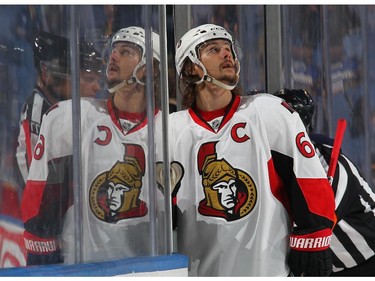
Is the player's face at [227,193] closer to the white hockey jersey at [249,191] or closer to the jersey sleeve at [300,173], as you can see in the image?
the white hockey jersey at [249,191]

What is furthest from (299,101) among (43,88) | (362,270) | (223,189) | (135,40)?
(43,88)

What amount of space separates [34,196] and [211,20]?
6.59 feet

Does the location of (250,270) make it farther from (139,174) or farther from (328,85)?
(328,85)

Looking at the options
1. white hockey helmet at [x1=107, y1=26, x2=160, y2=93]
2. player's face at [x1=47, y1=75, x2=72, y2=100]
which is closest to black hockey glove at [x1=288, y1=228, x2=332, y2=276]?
white hockey helmet at [x1=107, y1=26, x2=160, y2=93]

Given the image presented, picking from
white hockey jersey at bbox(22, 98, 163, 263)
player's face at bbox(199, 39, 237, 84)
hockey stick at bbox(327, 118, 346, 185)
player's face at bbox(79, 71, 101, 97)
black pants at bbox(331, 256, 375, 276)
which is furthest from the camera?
black pants at bbox(331, 256, 375, 276)

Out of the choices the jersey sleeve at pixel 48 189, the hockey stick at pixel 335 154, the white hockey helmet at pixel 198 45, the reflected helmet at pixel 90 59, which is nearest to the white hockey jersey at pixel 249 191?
the white hockey helmet at pixel 198 45

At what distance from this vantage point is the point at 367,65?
3.98 meters

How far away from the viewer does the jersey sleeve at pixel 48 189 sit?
188cm

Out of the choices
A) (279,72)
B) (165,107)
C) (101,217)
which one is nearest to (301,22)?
(279,72)

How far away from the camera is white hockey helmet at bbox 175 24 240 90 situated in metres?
2.81

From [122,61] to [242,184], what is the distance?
0.69 metres

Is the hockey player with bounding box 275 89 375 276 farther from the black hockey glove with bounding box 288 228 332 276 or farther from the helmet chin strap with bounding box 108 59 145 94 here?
the helmet chin strap with bounding box 108 59 145 94

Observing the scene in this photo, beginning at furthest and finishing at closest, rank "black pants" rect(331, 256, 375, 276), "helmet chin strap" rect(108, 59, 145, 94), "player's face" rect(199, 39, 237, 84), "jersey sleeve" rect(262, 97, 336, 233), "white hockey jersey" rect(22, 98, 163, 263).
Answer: "black pants" rect(331, 256, 375, 276), "player's face" rect(199, 39, 237, 84), "jersey sleeve" rect(262, 97, 336, 233), "helmet chin strap" rect(108, 59, 145, 94), "white hockey jersey" rect(22, 98, 163, 263)

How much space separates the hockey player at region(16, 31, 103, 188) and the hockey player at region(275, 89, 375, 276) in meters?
1.33
